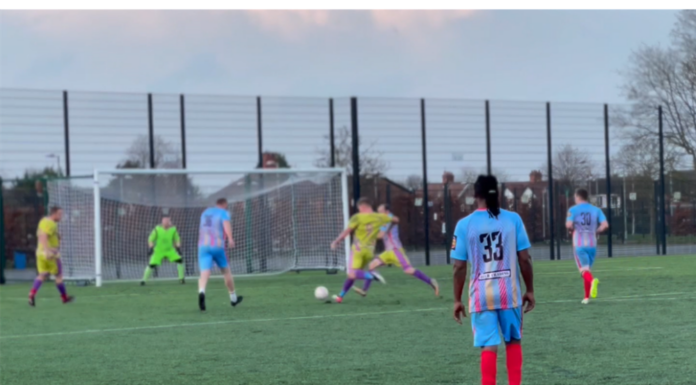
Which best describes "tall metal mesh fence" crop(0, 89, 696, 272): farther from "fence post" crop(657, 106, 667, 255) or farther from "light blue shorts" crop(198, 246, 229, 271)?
"light blue shorts" crop(198, 246, 229, 271)

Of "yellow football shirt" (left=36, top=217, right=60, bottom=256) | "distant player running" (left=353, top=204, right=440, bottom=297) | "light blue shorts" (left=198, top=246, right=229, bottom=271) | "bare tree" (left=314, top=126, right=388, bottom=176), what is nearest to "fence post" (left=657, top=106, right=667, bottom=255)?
"bare tree" (left=314, top=126, right=388, bottom=176)

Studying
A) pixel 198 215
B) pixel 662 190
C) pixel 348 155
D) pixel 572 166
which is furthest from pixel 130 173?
pixel 662 190

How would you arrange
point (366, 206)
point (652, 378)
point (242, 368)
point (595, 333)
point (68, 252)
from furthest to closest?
point (68, 252) < point (366, 206) < point (595, 333) < point (242, 368) < point (652, 378)

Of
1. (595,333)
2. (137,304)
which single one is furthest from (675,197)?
(595,333)

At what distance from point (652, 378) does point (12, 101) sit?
23269mm

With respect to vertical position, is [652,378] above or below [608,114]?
Answer: below

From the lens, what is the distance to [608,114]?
34625mm

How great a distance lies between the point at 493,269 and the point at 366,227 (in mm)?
10145

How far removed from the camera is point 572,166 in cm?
3419

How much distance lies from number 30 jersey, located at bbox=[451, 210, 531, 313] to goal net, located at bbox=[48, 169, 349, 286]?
1842cm

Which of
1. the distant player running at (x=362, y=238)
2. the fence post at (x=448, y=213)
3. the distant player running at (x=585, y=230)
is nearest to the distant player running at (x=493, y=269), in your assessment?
the distant player running at (x=585, y=230)

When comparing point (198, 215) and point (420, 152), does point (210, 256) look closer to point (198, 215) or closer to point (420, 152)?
point (198, 215)

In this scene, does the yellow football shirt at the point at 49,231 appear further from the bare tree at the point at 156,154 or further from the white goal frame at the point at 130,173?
the bare tree at the point at 156,154

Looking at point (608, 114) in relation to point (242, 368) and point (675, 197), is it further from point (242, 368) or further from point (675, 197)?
point (242, 368)
